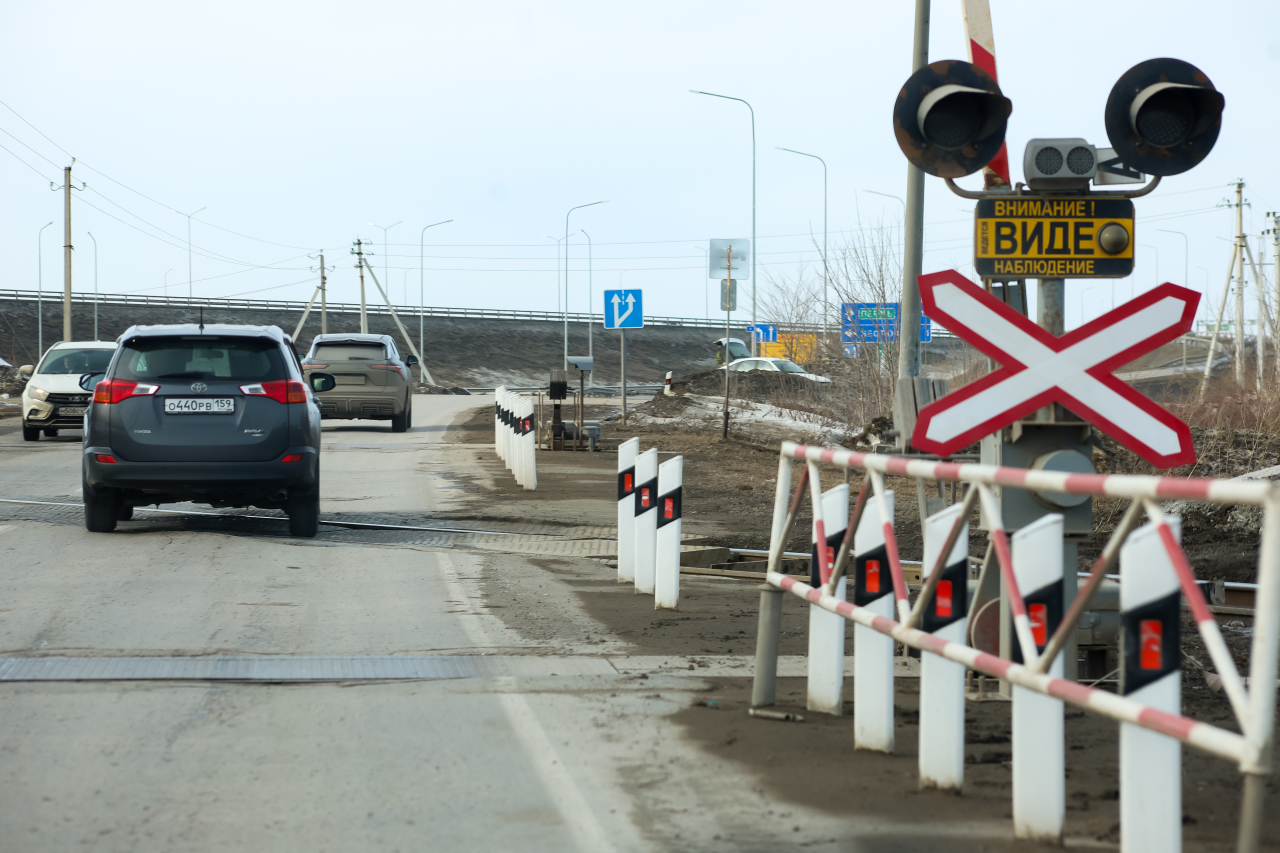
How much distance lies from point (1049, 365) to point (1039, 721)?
1811mm

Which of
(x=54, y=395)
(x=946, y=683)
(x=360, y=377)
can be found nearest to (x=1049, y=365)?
(x=946, y=683)

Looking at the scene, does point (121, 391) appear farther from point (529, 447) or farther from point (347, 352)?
point (347, 352)

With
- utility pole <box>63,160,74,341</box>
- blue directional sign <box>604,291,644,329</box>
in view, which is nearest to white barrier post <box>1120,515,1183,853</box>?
blue directional sign <box>604,291,644,329</box>

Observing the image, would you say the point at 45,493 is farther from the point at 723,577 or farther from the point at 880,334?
the point at 880,334

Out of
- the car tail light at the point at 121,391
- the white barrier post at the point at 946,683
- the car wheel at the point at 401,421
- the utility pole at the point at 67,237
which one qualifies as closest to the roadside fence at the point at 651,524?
the white barrier post at the point at 946,683

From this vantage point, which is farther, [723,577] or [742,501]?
[742,501]

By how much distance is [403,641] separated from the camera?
7121 mm

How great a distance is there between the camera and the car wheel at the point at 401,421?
27688 millimetres

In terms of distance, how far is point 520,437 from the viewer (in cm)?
1686

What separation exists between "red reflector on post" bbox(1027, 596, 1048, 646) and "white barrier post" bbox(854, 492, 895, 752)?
2.98 feet

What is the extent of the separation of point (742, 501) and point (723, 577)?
5629mm

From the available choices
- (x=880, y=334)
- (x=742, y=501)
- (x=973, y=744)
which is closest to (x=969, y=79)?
(x=973, y=744)

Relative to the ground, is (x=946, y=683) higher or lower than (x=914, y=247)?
lower

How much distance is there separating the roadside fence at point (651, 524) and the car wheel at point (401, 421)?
18164mm
